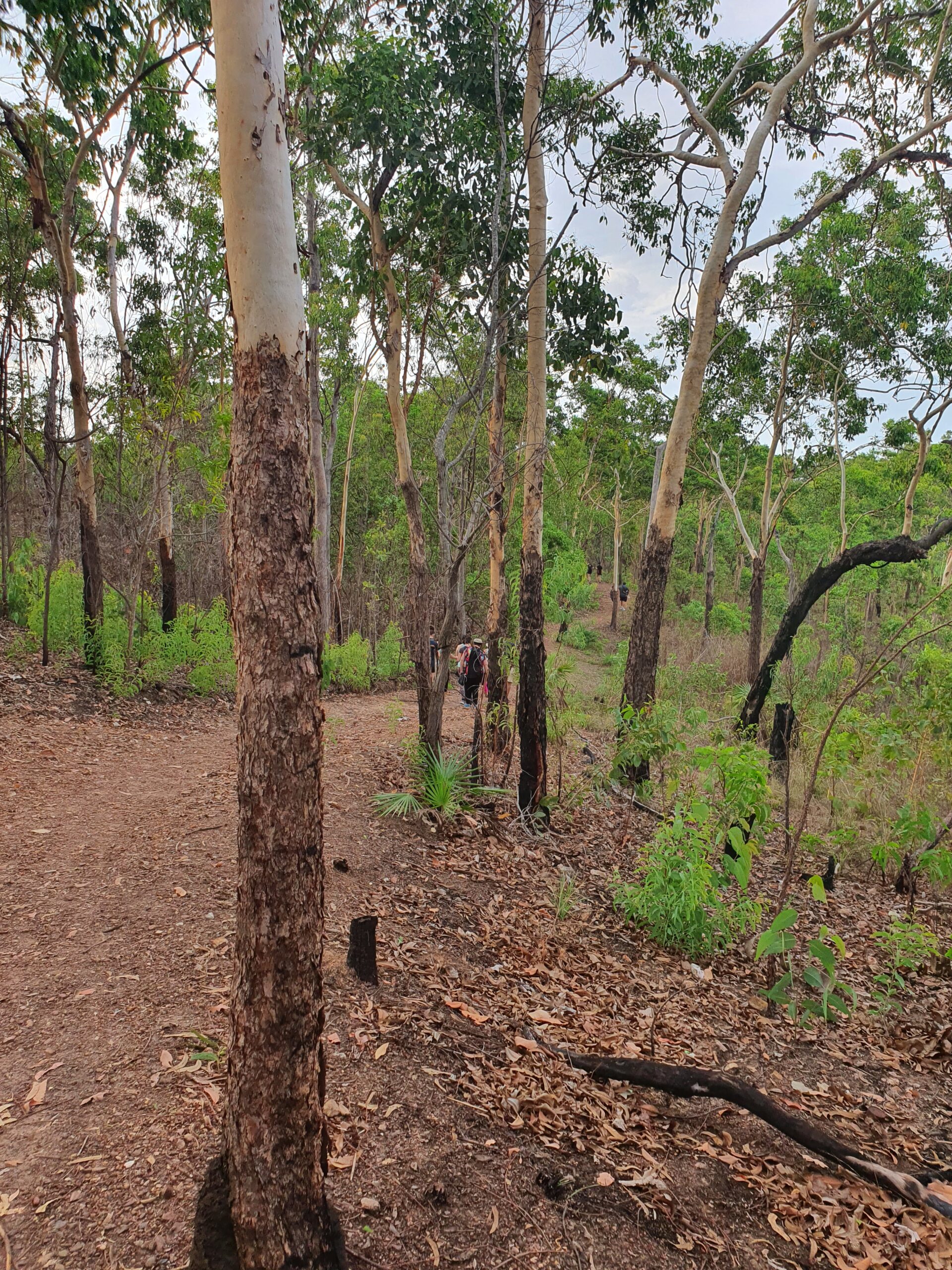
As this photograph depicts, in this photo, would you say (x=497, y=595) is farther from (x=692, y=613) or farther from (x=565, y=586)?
(x=692, y=613)

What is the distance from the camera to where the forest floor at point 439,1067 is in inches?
91.0

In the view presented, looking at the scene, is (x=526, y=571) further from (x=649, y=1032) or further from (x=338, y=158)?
(x=338, y=158)

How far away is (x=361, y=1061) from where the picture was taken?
3.02 m

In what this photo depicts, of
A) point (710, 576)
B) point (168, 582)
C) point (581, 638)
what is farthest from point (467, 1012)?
point (710, 576)

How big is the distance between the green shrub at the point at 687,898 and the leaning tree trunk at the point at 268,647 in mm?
3381

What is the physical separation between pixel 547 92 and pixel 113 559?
12.5 meters

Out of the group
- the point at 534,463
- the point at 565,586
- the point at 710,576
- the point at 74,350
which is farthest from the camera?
the point at 565,586

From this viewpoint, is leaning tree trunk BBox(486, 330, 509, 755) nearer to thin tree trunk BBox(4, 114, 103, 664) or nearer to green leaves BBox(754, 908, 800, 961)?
green leaves BBox(754, 908, 800, 961)

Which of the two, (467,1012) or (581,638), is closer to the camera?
(467,1012)

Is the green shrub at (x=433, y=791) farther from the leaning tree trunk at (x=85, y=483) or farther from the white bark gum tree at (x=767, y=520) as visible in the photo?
the white bark gum tree at (x=767, y=520)

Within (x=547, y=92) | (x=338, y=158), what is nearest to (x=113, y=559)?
(x=338, y=158)

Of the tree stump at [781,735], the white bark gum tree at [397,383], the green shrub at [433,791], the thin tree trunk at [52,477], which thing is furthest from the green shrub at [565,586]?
the green shrub at [433,791]

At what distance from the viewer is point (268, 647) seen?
5.84ft

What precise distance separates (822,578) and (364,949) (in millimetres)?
8678
